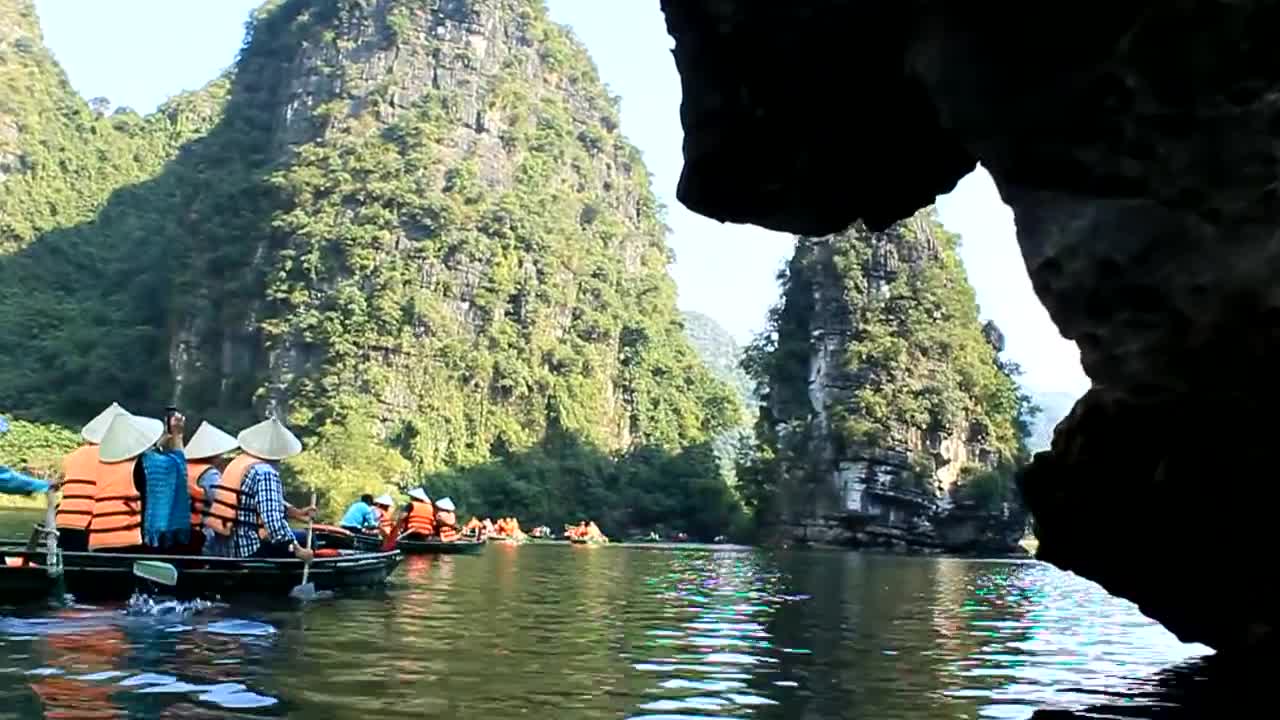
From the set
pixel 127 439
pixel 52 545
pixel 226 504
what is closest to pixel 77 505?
pixel 52 545

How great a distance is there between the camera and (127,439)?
11508mm

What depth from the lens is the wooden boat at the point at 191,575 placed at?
37.8 ft

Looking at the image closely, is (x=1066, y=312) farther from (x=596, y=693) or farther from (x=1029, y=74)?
(x=596, y=693)

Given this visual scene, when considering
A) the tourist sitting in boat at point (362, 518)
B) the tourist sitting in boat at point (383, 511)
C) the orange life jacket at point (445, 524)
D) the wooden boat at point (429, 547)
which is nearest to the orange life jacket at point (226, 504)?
the tourist sitting in boat at point (362, 518)

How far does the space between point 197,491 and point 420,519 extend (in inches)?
636

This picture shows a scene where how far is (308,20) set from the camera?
78688 mm

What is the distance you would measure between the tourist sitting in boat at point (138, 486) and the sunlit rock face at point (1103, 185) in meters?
5.79

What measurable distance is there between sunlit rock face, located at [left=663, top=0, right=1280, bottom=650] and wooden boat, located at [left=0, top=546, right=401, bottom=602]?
20.9ft

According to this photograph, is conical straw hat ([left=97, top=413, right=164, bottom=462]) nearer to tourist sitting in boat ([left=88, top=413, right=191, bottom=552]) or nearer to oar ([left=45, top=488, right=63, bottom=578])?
tourist sitting in boat ([left=88, top=413, right=191, bottom=552])

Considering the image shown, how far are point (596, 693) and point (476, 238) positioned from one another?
6168 centimetres

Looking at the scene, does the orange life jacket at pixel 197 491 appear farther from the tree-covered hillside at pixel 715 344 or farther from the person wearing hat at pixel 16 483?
the tree-covered hillside at pixel 715 344

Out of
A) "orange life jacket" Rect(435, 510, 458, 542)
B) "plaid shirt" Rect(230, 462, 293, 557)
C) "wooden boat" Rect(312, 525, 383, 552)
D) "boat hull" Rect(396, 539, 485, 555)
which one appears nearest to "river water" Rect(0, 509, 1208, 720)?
"plaid shirt" Rect(230, 462, 293, 557)

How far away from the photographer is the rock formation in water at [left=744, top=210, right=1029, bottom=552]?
175ft

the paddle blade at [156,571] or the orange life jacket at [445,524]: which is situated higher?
the orange life jacket at [445,524]
